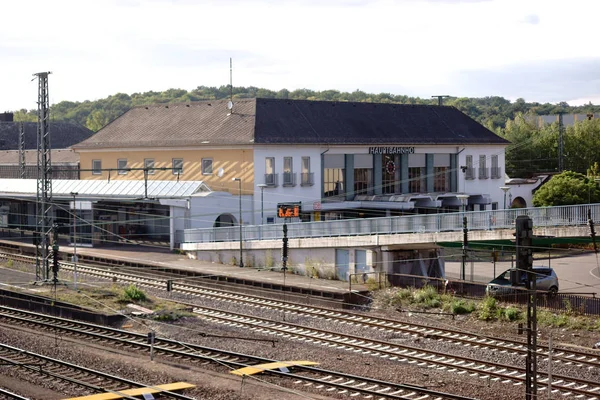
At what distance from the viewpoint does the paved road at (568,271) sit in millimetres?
38778

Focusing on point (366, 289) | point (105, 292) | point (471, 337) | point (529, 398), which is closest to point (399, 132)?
point (366, 289)

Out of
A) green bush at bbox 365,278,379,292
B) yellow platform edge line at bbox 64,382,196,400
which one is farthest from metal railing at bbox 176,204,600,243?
yellow platform edge line at bbox 64,382,196,400

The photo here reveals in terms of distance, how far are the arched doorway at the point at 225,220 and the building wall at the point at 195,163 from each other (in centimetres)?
188

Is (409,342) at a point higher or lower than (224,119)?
lower

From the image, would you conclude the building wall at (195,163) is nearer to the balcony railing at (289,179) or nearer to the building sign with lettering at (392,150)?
the balcony railing at (289,179)

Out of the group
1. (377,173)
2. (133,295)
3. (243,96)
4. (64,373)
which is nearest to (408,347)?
(64,373)

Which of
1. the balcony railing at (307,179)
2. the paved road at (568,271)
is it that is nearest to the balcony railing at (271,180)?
the balcony railing at (307,179)

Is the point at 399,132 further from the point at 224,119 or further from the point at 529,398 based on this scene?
the point at 529,398

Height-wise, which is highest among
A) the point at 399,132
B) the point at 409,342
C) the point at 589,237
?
the point at 399,132

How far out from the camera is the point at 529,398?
1894 centimetres

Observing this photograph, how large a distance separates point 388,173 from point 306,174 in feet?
24.8

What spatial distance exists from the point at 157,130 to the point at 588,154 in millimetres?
51265

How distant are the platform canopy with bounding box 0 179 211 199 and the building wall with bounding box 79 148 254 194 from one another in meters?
1.60

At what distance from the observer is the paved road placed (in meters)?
38.8
